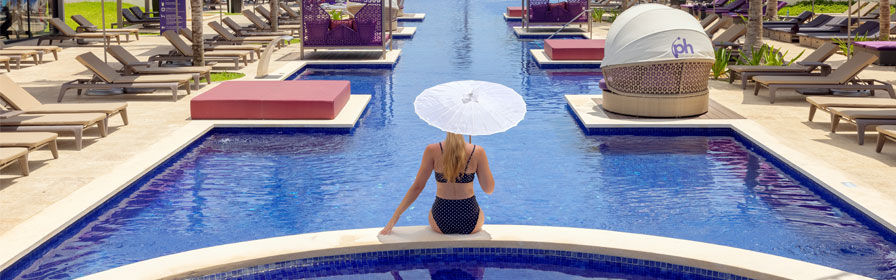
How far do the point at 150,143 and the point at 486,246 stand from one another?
6171mm

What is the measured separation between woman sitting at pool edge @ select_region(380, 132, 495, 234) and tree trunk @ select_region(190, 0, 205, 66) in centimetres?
1262

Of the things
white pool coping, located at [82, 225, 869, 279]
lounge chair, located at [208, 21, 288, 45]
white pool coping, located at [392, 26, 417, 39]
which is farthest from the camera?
white pool coping, located at [392, 26, 417, 39]

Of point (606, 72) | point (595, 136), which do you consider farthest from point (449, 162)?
point (606, 72)

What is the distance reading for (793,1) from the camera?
46.9 metres

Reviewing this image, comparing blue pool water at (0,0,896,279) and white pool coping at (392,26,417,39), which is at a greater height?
white pool coping at (392,26,417,39)

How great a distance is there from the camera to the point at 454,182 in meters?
6.80

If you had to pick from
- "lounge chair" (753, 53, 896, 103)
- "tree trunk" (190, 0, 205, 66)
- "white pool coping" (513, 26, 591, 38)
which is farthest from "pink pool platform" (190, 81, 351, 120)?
"white pool coping" (513, 26, 591, 38)

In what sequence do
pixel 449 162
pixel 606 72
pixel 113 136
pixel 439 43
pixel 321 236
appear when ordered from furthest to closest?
pixel 439 43
pixel 606 72
pixel 113 136
pixel 321 236
pixel 449 162

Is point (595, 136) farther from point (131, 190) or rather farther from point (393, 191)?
point (131, 190)

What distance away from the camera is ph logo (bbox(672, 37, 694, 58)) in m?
13.5

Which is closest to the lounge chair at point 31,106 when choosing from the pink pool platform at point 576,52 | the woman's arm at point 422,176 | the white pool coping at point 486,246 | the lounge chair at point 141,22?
the white pool coping at point 486,246

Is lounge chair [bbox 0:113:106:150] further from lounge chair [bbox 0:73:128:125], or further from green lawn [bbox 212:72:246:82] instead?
green lawn [bbox 212:72:246:82]

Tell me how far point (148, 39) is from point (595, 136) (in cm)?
1983

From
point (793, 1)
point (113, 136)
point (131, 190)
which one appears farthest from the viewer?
point (793, 1)
